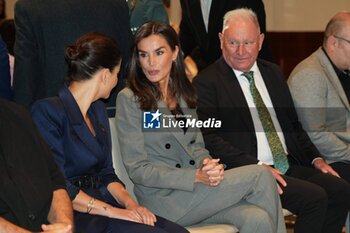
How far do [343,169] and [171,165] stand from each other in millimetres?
1314

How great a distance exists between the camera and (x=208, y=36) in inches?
194

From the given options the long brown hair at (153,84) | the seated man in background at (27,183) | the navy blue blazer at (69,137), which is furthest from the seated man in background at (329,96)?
the seated man in background at (27,183)

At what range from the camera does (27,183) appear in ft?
8.81

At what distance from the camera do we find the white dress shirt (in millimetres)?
4152

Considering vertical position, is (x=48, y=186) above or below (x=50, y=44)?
below

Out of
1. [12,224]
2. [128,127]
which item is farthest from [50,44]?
[12,224]

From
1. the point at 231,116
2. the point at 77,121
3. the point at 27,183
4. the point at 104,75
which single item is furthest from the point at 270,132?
the point at 27,183

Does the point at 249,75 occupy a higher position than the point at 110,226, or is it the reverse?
the point at 249,75

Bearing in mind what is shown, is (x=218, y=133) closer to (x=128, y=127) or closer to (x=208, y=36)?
(x=128, y=127)

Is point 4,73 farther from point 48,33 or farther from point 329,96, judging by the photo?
point 329,96

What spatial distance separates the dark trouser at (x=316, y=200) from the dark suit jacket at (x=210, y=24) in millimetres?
1080

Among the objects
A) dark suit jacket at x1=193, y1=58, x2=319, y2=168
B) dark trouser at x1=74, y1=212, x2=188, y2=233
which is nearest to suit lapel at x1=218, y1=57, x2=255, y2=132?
dark suit jacket at x1=193, y1=58, x2=319, y2=168

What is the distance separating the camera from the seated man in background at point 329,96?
4.41m

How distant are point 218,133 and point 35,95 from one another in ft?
3.45
